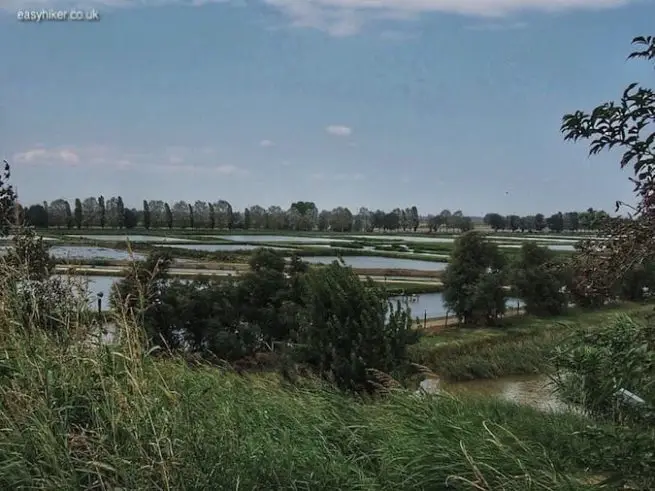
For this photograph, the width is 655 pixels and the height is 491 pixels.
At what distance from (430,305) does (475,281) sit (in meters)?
5.56

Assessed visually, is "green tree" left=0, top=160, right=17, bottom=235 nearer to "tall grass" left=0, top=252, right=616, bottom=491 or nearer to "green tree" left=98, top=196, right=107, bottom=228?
"tall grass" left=0, top=252, right=616, bottom=491

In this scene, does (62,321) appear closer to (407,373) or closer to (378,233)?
(407,373)

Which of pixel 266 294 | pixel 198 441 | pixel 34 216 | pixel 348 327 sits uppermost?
pixel 34 216

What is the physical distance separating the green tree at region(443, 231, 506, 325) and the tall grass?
2976 cm

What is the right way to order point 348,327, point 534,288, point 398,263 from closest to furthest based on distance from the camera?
point 348,327 → point 534,288 → point 398,263

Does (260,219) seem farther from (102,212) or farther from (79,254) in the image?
(79,254)

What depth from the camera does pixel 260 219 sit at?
307 ft

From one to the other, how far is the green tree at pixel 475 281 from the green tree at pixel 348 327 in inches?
850

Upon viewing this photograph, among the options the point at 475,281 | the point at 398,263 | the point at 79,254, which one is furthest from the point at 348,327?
the point at 398,263

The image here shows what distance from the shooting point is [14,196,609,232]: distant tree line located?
4650 cm

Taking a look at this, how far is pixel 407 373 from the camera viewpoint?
449 inches

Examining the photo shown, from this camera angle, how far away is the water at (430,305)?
3583cm

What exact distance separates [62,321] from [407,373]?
27.7 feet

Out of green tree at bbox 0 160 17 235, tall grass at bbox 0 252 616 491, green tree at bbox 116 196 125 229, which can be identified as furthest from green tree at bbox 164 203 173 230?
tall grass at bbox 0 252 616 491
